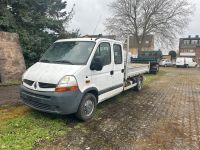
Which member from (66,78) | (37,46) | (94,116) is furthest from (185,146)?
(37,46)

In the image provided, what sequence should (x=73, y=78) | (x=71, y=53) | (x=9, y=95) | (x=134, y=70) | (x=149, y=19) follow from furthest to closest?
(x=149, y=19)
(x=134, y=70)
(x=9, y=95)
(x=71, y=53)
(x=73, y=78)

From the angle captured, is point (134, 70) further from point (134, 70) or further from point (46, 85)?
point (46, 85)

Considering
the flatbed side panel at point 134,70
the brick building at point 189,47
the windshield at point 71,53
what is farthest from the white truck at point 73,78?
the brick building at point 189,47

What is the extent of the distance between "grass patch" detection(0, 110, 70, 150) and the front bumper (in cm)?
39

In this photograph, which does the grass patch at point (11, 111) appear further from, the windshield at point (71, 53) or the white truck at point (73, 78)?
the windshield at point (71, 53)

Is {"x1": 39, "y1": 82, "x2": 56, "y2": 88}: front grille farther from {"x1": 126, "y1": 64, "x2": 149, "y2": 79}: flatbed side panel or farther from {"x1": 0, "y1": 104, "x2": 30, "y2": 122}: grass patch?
{"x1": 126, "y1": 64, "x2": 149, "y2": 79}: flatbed side panel

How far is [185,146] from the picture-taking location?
402 cm

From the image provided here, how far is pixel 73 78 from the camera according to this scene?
4484 millimetres

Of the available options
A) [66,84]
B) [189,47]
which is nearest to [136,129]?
[66,84]

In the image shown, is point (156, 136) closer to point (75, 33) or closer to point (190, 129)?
point (190, 129)

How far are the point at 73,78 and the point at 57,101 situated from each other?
2.10 ft

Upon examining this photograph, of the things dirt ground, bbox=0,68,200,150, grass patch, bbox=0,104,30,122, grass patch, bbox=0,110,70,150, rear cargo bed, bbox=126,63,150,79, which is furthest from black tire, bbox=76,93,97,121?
rear cargo bed, bbox=126,63,150,79

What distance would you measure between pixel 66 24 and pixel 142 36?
62.5 feet

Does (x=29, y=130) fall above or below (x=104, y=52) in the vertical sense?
below
